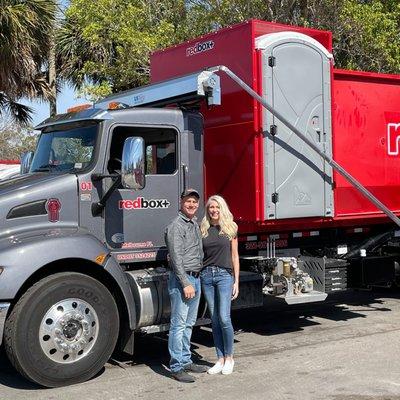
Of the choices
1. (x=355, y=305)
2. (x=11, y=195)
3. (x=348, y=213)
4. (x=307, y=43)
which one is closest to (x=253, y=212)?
(x=348, y=213)

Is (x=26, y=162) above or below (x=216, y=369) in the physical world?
above

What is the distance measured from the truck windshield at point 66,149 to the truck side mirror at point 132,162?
0.53 m

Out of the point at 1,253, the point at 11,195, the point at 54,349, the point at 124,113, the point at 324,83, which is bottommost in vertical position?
the point at 54,349

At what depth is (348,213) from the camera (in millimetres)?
7895

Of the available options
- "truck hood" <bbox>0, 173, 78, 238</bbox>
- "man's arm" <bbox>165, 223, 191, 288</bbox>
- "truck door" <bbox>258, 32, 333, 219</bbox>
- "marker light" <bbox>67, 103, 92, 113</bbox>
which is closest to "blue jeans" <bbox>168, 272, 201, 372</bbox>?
"man's arm" <bbox>165, 223, 191, 288</bbox>

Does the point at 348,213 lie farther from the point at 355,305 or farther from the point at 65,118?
the point at 65,118

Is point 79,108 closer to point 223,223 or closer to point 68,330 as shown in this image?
point 223,223

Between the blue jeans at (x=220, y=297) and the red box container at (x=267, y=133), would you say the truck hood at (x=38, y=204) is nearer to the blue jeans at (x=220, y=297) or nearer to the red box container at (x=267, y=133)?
the blue jeans at (x=220, y=297)

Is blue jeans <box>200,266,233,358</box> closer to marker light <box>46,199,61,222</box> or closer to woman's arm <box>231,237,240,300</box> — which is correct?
woman's arm <box>231,237,240,300</box>

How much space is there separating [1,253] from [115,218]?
129 centimetres

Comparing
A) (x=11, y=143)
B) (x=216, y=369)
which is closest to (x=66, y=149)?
(x=216, y=369)

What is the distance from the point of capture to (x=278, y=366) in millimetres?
6367

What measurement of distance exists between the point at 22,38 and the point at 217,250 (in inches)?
409

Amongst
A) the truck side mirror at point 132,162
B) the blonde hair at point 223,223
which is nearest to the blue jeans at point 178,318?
the blonde hair at point 223,223
